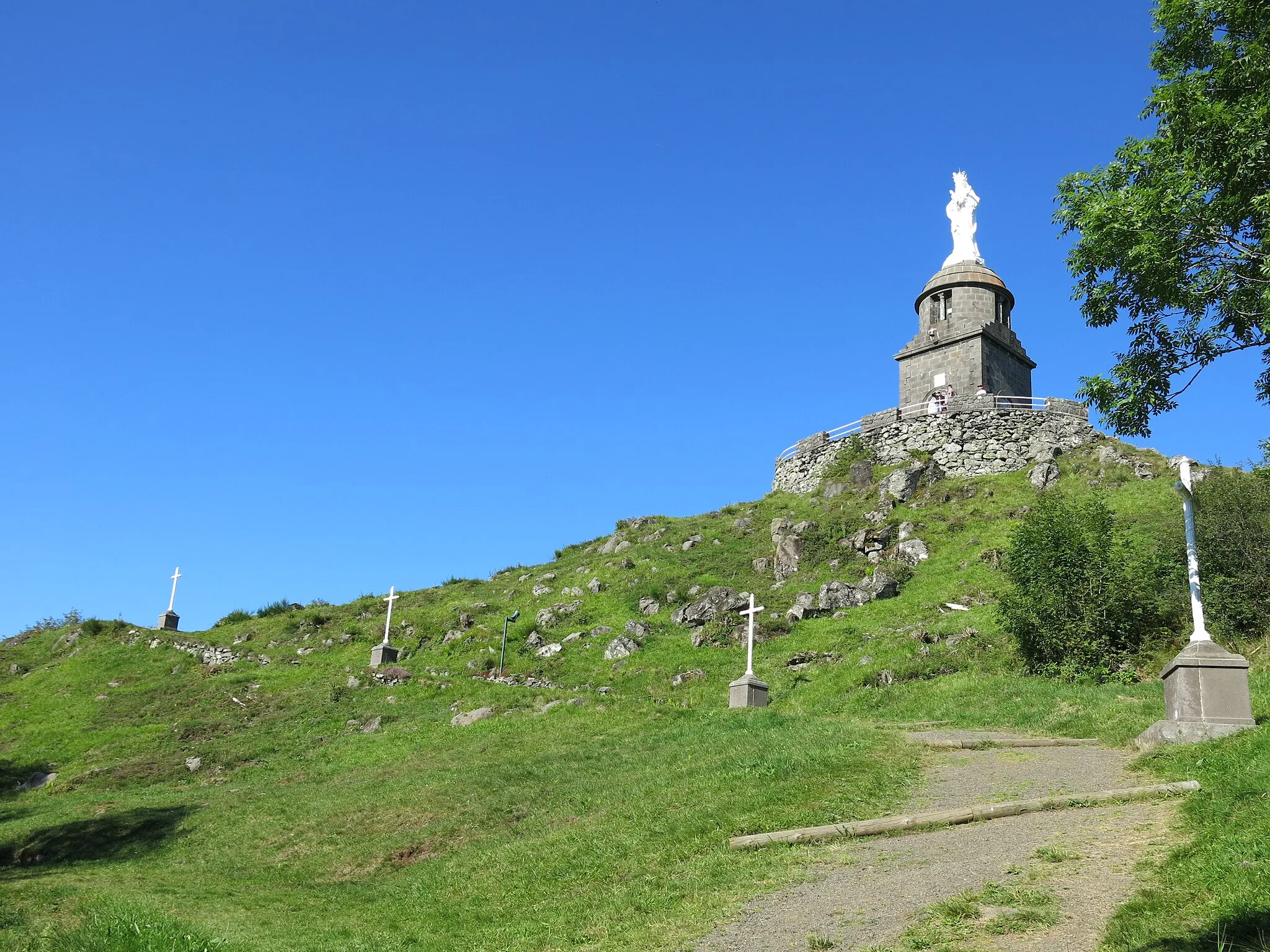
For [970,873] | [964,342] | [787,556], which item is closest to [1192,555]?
[970,873]

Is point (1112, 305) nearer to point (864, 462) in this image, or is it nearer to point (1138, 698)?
point (1138, 698)

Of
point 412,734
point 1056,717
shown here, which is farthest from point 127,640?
point 1056,717

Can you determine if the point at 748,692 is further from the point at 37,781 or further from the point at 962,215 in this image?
the point at 962,215

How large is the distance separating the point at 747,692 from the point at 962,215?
118 feet

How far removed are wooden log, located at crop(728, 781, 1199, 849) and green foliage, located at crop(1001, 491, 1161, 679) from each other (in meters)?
10.9

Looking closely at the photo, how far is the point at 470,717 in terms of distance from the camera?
2741 centimetres

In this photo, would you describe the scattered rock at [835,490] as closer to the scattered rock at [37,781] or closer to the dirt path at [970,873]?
the scattered rock at [37,781]

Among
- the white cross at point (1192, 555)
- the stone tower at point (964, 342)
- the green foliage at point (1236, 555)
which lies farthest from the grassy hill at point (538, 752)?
the stone tower at point (964, 342)

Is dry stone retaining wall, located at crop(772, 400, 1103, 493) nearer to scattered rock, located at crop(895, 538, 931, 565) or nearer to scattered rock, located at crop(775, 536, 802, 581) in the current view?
scattered rock, located at crop(895, 538, 931, 565)

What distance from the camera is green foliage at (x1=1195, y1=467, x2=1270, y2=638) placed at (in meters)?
22.8

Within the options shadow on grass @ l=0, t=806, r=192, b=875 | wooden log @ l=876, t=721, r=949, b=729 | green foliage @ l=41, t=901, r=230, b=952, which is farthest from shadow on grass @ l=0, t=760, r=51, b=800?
wooden log @ l=876, t=721, r=949, b=729

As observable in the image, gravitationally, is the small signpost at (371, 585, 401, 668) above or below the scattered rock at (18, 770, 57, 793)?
above

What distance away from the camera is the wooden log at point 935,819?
12.5 m

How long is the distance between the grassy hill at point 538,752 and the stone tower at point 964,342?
733 cm
